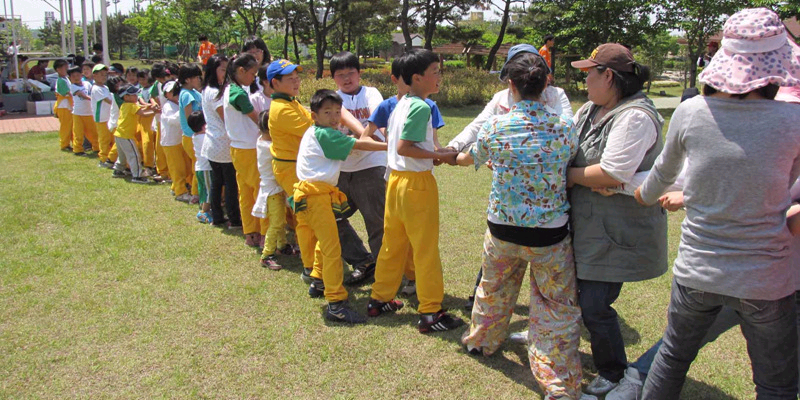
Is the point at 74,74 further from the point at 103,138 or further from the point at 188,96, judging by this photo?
the point at 188,96

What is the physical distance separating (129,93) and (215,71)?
3259 millimetres

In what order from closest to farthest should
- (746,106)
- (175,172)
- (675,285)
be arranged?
(746,106), (675,285), (175,172)

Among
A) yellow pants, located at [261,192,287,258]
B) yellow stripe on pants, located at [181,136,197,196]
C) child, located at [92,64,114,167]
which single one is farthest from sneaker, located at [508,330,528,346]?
child, located at [92,64,114,167]

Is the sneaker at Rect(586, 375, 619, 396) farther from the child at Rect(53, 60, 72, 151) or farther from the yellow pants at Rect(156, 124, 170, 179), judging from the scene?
the child at Rect(53, 60, 72, 151)

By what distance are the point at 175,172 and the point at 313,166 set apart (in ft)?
13.2

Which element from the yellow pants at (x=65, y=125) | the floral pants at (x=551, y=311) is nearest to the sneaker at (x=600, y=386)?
the floral pants at (x=551, y=311)

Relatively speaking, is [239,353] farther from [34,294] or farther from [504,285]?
[34,294]

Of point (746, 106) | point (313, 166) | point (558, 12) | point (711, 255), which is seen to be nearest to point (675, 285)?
point (711, 255)

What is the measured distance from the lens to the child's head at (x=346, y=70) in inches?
176

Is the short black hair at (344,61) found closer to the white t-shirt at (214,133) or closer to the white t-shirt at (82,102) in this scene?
the white t-shirt at (214,133)

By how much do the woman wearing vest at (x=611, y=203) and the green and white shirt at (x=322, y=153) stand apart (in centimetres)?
164

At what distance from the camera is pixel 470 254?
511 cm

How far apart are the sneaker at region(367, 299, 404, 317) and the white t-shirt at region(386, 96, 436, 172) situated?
3.30ft

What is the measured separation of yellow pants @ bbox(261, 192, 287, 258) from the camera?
502 cm
